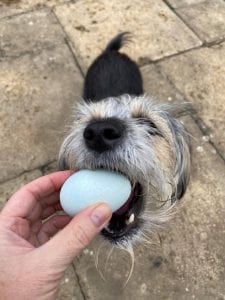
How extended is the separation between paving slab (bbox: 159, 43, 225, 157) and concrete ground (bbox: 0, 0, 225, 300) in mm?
11

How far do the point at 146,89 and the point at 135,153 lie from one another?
245 cm

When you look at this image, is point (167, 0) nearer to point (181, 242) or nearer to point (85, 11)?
point (85, 11)

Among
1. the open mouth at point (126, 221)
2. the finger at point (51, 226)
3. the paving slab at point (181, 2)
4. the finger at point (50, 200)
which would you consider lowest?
the paving slab at point (181, 2)

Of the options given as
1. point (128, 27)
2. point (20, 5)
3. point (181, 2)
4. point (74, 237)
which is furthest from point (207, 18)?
point (74, 237)

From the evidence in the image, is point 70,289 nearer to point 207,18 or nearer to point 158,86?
point 158,86

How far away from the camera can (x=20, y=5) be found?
6.04 metres

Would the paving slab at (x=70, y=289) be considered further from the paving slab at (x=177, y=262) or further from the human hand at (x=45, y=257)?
the human hand at (x=45, y=257)

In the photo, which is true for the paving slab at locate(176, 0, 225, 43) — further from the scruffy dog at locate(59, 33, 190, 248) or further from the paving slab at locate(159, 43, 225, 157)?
the scruffy dog at locate(59, 33, 190, 248)

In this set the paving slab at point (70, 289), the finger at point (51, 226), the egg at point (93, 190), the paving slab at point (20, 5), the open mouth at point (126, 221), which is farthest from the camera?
the paving slab at point (20, 5)

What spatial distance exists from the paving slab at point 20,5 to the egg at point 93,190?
155 inches

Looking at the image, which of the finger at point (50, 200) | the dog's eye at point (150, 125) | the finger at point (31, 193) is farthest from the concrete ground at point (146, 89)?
the dog's eye at point (150, 125)

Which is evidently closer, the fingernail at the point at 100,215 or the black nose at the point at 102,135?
the fingernail at the point at 100,215

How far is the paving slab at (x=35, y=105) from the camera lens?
4531 mm

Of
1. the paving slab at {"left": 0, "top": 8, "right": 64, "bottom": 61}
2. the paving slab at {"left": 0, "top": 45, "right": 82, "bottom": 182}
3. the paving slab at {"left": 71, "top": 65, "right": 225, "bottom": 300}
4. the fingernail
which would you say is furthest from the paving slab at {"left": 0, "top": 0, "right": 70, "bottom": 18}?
the fingernail
